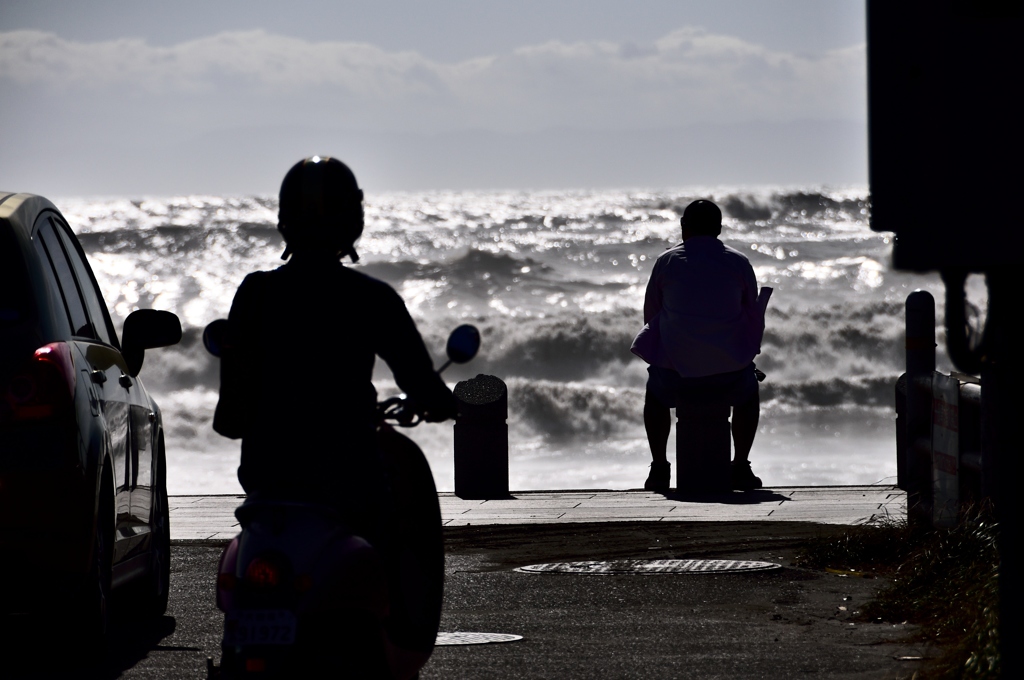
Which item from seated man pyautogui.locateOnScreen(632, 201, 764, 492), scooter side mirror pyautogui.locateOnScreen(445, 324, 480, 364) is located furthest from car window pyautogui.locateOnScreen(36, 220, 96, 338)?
seated man pyautogui.locateOnScreen(632, 201, 764, 492)

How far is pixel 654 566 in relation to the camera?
26.7 ft

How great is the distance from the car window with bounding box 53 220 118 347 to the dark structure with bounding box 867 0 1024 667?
397 centimetres

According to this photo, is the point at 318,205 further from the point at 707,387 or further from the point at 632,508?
the point at 707,387

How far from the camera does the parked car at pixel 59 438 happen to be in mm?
5441

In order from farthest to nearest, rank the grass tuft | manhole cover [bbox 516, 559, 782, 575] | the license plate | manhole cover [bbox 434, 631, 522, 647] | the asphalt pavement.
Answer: manhole cover [bbox 516, 559, 782, 575]
manhole cover [bbox 434, 631, 522, 647]
the asphalt pavement
the grass tuft
the license plate

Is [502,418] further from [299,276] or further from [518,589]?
[299,276]

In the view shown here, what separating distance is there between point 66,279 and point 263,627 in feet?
10.3

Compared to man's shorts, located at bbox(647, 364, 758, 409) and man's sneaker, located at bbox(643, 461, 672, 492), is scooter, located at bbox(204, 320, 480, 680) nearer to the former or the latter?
man's shorts, located at bbox(647, 364, 758, 409)

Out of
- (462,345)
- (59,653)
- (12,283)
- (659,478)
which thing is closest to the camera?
(462,345)

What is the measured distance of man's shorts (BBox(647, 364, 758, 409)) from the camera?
11.2m

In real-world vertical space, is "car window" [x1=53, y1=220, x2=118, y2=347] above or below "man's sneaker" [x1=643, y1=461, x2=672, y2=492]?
above

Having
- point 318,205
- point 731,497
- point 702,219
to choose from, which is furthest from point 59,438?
point 731,497

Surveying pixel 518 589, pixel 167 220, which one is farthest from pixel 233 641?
pixel 167 220

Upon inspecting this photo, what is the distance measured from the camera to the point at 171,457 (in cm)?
2112
